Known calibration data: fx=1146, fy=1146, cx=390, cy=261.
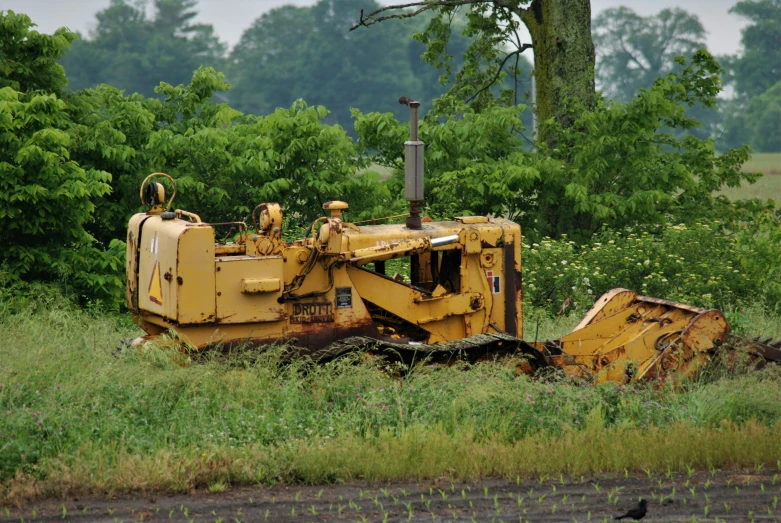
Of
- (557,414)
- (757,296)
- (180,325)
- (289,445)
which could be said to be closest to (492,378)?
(557,414)

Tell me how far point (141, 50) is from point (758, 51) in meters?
37.7

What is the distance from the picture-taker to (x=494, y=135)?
59.2 ft

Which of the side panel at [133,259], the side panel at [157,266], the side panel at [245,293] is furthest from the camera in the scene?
the side panel at [133,259]

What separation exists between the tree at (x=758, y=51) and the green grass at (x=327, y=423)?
211ft

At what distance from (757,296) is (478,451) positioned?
27.5 feet

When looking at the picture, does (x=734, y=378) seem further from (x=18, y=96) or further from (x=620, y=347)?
(x=18, y=96)

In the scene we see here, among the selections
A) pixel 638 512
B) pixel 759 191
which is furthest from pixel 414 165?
pixel 759 191

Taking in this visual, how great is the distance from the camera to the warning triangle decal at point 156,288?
976 cm

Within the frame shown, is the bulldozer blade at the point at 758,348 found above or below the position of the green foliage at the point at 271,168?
below

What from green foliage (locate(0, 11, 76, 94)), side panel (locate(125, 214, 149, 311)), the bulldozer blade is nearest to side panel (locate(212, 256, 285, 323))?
side panel (locate(125, 214, 149, 311))

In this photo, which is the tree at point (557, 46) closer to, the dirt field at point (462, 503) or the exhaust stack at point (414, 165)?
the exhaust stack at point (414, 165)

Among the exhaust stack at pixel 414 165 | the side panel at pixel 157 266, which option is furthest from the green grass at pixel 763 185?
the side panel at pixel 157 266

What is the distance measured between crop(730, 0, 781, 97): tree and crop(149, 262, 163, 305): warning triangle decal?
215ft

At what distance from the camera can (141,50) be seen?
209 ft
